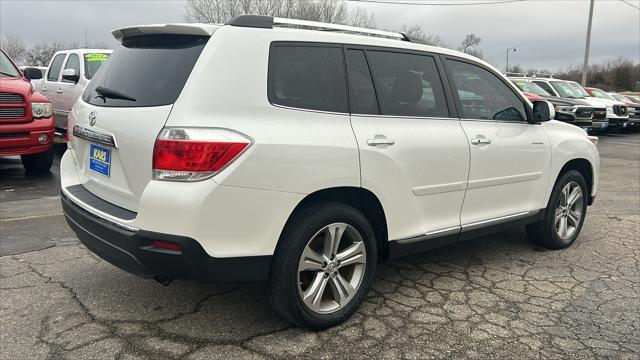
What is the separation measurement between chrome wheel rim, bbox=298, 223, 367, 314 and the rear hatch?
40.7 inches

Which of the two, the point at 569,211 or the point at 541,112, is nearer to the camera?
the point at 541,112

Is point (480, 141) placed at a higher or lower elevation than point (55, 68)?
lower

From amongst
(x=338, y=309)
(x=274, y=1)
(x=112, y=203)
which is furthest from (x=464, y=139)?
(x=274, y=1)

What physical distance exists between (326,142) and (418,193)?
0.89m

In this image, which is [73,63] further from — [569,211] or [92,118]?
[569,211]

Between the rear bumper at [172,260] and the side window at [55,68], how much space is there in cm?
894

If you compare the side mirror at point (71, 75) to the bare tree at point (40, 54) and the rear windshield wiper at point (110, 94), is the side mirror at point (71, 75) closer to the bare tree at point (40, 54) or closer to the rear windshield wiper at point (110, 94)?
the rear windshield wiper at point (110, 94)

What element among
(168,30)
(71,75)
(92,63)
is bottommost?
(71,75)

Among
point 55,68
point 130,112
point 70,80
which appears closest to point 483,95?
point 130,112

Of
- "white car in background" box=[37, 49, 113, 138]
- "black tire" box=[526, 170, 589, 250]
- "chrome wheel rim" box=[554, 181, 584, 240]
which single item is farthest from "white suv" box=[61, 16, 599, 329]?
"white car in background" box=[37, 49, 113, 138]

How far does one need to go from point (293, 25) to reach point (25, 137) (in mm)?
5604

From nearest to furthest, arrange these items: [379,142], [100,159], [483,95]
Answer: [100,159]
[379,142]
[483,95]

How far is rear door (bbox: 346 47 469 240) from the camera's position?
320 centimetres

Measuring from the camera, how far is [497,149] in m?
4.02
